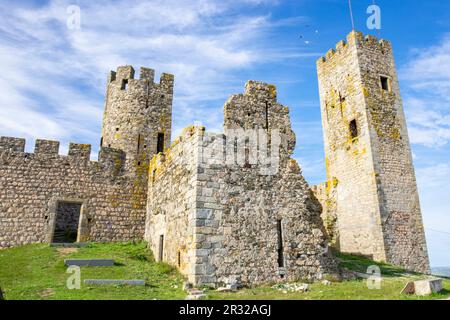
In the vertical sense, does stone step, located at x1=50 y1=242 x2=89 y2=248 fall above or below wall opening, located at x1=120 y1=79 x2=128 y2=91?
below

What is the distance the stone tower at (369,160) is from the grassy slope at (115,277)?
5.10 m

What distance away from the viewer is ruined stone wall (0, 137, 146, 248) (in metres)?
14.8

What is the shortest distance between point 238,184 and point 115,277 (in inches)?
178

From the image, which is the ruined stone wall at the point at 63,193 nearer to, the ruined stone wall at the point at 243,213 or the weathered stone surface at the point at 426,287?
the ruined stone wall at the point at 243,213

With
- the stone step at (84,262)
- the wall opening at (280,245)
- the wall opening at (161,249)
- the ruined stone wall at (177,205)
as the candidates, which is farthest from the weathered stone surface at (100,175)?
the wall opening at (280,245)

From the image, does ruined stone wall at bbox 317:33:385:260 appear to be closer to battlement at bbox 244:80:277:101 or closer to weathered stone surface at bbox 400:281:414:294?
battlement at bbox 244:80:277:101

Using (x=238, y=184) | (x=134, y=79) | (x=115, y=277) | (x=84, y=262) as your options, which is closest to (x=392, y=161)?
(x=238, y=184)

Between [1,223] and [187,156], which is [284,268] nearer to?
[187,156]

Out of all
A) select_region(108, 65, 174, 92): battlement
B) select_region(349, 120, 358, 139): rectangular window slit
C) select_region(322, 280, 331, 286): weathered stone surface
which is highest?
select_region(108, 65, 174, 92): battlement

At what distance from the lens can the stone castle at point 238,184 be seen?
1011 centimetres

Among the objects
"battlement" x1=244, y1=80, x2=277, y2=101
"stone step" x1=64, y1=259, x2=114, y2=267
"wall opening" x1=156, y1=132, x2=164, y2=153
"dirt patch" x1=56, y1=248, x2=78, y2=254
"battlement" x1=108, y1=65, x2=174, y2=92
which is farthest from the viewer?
"battlement" x1=108, y1=65, x2=174, y2=92

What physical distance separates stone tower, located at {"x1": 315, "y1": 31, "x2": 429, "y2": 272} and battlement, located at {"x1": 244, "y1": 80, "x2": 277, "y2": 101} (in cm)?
896

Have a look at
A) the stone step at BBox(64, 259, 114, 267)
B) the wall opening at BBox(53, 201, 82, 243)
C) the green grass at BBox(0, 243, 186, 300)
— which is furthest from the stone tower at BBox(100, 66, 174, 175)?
the stone step at BBox(64, 259, 114, 267)
